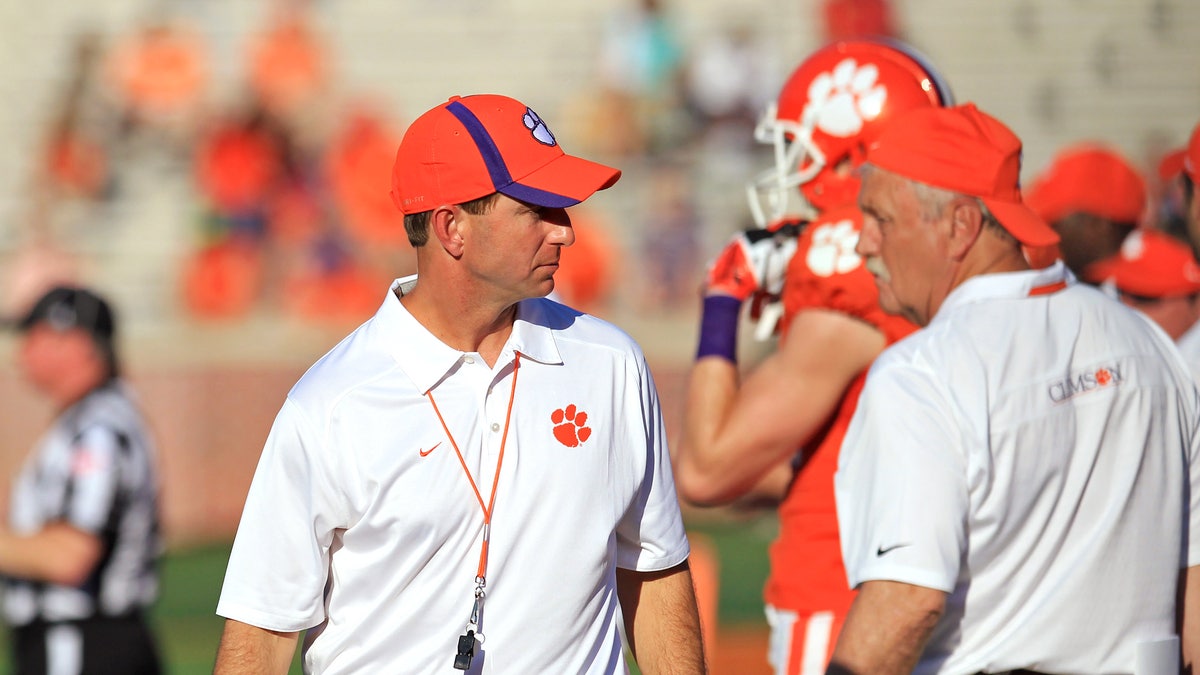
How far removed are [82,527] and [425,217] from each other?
105 inches

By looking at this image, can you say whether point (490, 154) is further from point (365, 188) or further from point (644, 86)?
point (644, 86)

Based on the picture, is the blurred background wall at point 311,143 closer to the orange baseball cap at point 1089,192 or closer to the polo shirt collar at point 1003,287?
the orange baseball cap at point 1089,192

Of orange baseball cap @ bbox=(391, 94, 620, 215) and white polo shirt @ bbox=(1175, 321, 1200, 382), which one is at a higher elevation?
orange baseball cap @ bbox=(391, 94, 620, 215)

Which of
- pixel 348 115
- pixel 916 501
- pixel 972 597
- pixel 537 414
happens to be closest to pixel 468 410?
pixel 537 414

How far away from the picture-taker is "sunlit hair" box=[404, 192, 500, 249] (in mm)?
2730

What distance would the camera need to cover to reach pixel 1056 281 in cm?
295

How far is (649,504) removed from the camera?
115 inches

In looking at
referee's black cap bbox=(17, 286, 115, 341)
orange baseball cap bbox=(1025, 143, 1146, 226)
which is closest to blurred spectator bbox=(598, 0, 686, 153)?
referee's black cap bbox=(17, 286, 115, 341)

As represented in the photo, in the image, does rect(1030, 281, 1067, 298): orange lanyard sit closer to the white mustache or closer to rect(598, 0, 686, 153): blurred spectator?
the white mustache

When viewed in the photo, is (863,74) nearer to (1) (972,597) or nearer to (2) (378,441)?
(1) (972,597)

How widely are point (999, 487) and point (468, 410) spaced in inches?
39.6

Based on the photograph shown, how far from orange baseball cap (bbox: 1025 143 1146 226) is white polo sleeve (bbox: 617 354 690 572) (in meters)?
2.20

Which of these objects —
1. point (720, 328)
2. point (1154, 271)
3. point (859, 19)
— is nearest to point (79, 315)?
point (720, 328)

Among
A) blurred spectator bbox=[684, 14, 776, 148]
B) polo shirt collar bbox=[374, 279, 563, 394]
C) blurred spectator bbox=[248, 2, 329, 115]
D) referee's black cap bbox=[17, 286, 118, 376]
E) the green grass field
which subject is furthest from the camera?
blurred spectator bbox=[684, 14, 776, 148]
